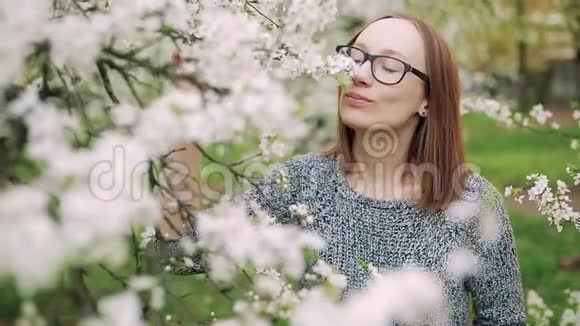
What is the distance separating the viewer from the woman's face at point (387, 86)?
99.7 inches

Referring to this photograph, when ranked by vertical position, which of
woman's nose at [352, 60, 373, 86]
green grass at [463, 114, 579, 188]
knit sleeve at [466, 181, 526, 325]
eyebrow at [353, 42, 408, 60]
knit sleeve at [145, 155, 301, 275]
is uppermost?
eyebrow at [353, 42, 408, 60]

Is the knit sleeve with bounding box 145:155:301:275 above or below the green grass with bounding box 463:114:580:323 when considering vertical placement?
above

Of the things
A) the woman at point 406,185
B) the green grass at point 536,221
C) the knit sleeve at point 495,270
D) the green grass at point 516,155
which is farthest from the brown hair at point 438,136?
the green grass at point 516,155

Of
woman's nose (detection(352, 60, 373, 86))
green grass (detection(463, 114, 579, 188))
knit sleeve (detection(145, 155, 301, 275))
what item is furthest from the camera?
green grass (detection(463, 114, 579, 188))

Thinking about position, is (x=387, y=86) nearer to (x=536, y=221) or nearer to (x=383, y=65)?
(x=383, y=65)

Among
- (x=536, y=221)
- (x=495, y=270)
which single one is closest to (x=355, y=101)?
(x=495, y=270)

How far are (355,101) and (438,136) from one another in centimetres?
38

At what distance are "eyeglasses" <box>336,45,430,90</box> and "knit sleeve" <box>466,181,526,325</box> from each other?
492 millimetres

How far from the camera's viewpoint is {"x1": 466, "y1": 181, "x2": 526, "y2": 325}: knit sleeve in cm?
270

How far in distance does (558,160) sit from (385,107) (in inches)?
394

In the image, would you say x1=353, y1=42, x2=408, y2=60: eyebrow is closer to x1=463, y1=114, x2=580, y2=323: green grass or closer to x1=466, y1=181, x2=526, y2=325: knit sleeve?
x1=466, y1=181, x2=526, y2=325: knit sleeve

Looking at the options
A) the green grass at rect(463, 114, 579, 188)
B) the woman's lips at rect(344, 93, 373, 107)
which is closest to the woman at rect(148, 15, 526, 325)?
the woman's lips at rect(344, 93, 373, 107)

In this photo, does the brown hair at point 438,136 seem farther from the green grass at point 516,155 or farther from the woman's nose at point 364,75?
the green grass at point 516,155

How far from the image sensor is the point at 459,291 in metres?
2.70
